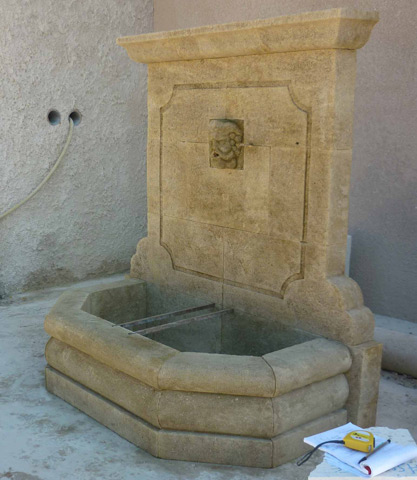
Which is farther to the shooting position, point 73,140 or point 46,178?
point 73,140

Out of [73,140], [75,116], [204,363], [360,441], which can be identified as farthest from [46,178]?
[360,441]

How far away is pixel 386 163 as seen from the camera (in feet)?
17.0

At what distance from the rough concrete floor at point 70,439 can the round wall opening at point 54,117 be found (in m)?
2.46

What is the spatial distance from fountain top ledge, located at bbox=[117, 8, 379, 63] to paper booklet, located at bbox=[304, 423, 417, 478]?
2.03 metres

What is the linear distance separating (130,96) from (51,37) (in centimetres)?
105

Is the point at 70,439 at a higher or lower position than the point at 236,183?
lower

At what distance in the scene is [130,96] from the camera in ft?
22.4

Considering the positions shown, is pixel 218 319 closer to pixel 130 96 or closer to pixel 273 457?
pixel 273 457

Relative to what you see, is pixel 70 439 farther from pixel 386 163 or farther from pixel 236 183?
pixel 386 163

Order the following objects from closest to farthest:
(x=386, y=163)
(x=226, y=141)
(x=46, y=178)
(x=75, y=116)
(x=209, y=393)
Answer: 1. (x=209, y=393)
2. (x=226, y=141)
3. (x=386, y=163)
4. (x=46, y=178)
5. (x=75, y=116)

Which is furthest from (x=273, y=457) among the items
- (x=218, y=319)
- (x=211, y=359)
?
(x=218, y=319)

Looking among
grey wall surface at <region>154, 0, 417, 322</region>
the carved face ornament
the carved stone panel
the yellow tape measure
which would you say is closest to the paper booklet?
the yellow tape measure

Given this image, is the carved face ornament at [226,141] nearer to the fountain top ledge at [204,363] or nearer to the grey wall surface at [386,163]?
the fountain top ledge at [204,363]

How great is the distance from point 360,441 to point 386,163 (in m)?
3.48
